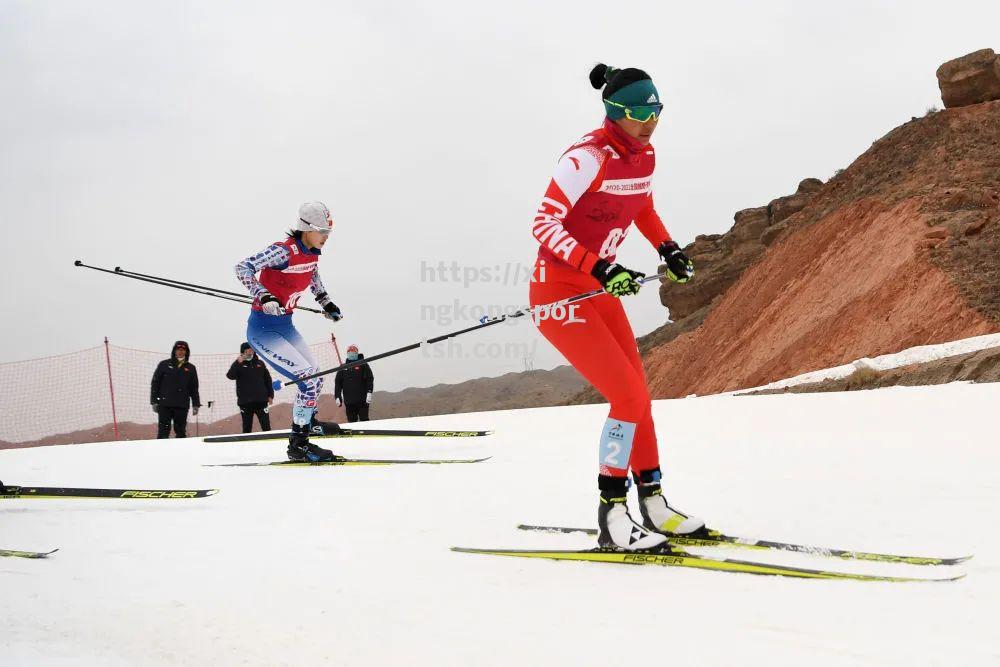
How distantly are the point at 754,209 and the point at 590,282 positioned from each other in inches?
1383

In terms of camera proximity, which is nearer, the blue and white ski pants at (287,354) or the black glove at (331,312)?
the blue and white ski pants at (287,354)

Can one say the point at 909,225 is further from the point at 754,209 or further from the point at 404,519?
the point at 404,519

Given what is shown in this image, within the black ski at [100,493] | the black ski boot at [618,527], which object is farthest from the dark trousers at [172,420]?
the black ski boot at [618,527]

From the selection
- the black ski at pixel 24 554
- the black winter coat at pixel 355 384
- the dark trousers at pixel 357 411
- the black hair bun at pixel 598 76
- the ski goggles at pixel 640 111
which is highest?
the black hair bun at pixel 598 76

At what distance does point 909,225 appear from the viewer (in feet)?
83.1

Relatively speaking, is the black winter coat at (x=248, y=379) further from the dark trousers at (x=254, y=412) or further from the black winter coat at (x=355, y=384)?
the black winter coat at (x=355, y=384)

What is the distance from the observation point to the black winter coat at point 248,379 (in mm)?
13453

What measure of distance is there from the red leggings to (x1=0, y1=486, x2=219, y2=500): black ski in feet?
10.8

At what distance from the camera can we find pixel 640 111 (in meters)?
4.27

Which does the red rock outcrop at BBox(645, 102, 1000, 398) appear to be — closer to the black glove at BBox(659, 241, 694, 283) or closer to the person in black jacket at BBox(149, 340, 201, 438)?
the person in black jacket at BBox(149, 340, 201, 438)

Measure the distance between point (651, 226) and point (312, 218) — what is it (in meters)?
4.59

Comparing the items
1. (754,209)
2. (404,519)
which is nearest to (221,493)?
(404,519)

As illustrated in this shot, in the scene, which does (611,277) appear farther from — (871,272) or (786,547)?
(871,272)

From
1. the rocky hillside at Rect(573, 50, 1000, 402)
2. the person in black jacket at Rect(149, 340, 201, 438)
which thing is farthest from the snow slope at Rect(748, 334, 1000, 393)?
the person in black jacket at Rect(149, 340, 201, 438)
